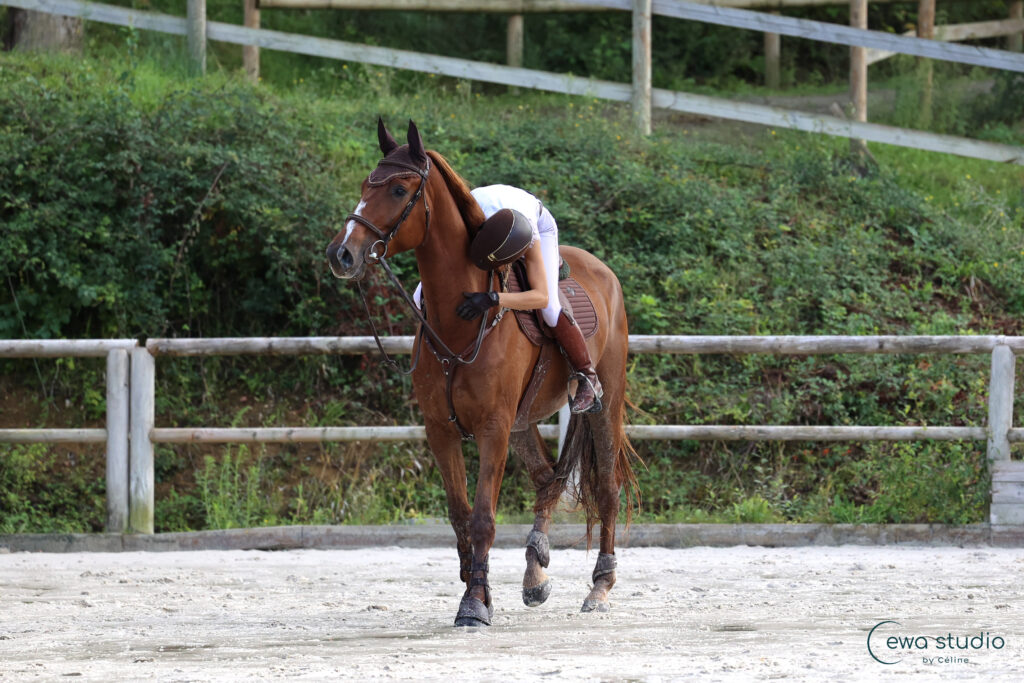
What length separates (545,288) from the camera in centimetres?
520

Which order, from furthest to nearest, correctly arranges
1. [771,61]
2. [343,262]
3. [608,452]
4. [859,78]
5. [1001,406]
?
[771,61] → [859,78] → [1001,406] → [608,452] → [343,262]

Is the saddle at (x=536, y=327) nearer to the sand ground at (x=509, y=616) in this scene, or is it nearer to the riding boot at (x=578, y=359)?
the riding boot at (x=578, y=359)

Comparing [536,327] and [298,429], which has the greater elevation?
[536,327]

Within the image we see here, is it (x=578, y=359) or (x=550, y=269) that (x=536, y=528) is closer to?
(x=578, y=359)

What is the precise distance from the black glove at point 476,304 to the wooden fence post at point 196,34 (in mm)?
8149

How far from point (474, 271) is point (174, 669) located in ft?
6.71

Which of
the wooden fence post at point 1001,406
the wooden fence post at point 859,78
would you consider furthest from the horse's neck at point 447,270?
the wooden fence post at point 859,78

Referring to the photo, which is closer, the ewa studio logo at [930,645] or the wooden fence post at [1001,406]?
the ewa studio logo at [930,645]

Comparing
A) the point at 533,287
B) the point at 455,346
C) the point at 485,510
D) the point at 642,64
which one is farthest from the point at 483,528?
the point at 642,64

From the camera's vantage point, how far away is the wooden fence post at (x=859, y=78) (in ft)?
38.3

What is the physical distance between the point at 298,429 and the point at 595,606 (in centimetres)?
281

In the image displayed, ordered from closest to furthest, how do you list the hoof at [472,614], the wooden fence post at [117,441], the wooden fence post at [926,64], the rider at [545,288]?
1. the hoof at [472,614]
2. the rider at [545,288]
3. the wooden fence post at [117,441]
4. the wooden fence post at [926,64]

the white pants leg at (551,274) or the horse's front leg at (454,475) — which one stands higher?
the white pants leg at (551,274)

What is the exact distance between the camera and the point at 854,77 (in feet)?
38.9
